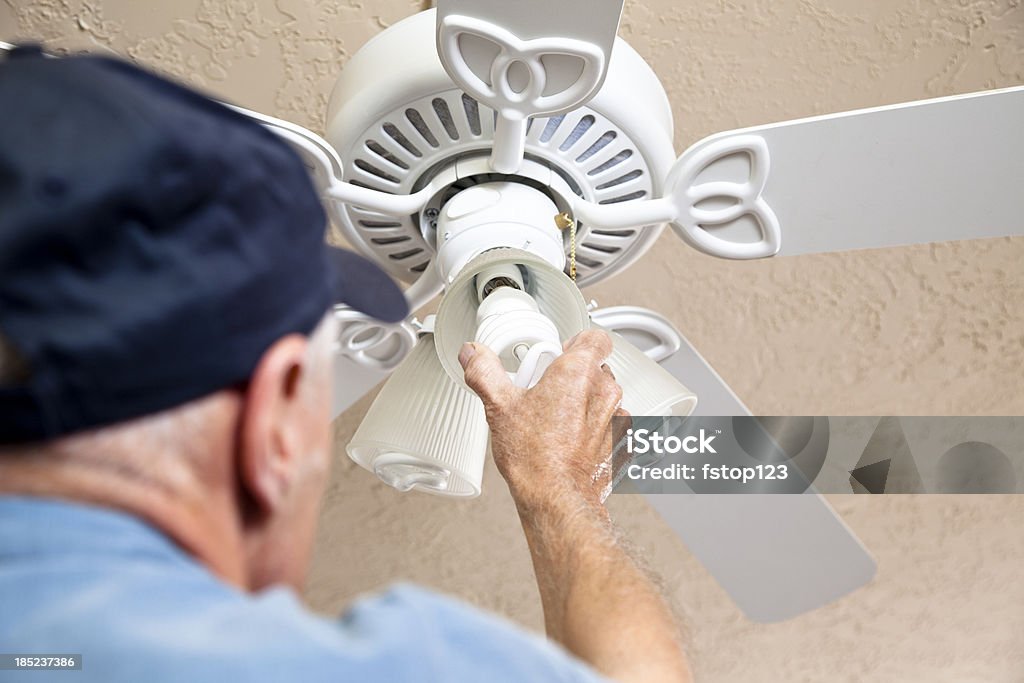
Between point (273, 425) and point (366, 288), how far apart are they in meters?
0.19

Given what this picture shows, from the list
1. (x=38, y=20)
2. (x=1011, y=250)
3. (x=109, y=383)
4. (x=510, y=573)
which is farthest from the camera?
(x=510, y=573)

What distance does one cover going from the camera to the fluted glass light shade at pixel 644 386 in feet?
3.22

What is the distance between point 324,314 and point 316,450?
0.22 ft

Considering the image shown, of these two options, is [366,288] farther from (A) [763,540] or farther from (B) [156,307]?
(A) [763,540]

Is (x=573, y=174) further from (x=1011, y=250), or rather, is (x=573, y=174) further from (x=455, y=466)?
(x=1011, y=250)

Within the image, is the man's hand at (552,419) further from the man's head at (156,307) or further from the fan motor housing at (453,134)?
the man's head at (156,307)

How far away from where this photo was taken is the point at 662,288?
1729mm

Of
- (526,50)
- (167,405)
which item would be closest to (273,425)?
(167,405)

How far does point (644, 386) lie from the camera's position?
1.00m

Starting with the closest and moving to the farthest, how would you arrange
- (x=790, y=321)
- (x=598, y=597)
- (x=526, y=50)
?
(x=598, y=597)
(x=526, y=50)
(x=790, y=321)

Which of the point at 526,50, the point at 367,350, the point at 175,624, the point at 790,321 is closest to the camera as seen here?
the point at 175,624

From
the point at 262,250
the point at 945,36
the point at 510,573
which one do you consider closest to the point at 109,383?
the point at 262,250

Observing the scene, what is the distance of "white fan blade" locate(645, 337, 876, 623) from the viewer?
4.09ft

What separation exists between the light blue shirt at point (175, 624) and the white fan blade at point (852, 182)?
0.58 metres
